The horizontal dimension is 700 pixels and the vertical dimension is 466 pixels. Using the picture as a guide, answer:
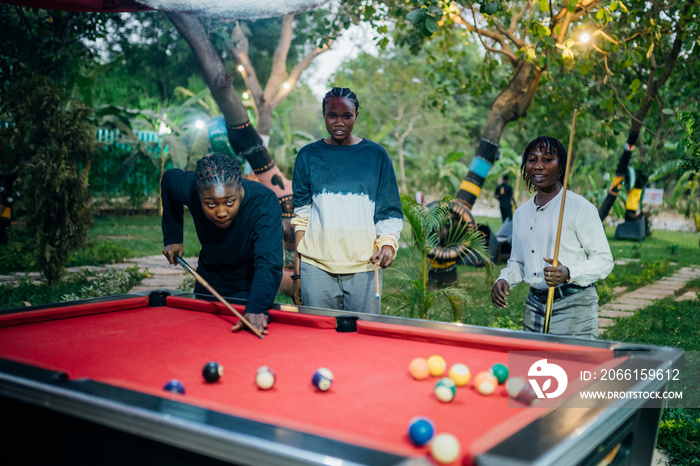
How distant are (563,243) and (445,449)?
203cm

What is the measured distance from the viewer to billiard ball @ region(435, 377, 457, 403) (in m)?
1.81

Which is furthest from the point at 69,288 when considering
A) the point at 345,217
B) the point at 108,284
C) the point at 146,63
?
the point at 146,63

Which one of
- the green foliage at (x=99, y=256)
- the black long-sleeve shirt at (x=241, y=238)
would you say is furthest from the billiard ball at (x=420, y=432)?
A: the green foliage at (x=99, y=256)

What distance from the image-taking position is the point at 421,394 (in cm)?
190

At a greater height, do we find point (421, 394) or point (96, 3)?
point (96, 3)

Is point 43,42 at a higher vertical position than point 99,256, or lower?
higher

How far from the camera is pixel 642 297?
26.0ft

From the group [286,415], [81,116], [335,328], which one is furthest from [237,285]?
[81,116]

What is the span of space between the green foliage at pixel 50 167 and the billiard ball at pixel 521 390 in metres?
6.12

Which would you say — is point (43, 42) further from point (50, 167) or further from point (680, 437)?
point (680, 437)

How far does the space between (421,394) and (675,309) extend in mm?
6114

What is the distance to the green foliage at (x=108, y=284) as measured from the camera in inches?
243

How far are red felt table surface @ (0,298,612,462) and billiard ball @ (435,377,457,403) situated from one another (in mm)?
28

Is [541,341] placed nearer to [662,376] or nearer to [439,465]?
[662,376]
